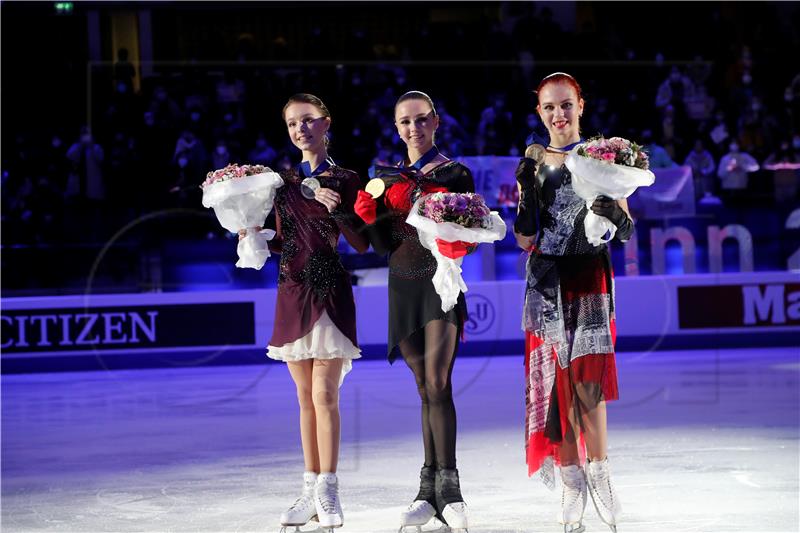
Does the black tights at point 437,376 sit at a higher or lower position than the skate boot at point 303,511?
higher

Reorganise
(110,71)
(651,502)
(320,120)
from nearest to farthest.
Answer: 1. (320,120)
2. (651,502)
3. (110,71)

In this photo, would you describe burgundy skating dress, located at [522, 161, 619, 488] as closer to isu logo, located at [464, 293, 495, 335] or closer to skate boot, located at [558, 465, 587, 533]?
skate boot, located at [558, 465, 587, 533]

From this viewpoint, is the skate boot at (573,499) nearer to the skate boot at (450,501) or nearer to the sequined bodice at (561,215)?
the skate boot at (450,501)

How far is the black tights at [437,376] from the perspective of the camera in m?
4.49

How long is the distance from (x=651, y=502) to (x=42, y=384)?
21.9ft

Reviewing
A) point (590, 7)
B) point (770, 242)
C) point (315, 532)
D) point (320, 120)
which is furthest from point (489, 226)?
point (590, 7)

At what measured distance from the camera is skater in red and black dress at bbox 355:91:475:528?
449 centimetres

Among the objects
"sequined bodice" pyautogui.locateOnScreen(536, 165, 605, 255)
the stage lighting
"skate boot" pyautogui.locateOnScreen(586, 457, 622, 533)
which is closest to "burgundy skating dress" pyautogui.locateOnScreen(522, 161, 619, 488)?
"sequined bodice" pyautogui.locateOnScreen(536, 165, 605, 255)

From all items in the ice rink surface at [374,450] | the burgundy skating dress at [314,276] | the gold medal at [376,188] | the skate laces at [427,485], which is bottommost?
the ice rink surface at [374,450]

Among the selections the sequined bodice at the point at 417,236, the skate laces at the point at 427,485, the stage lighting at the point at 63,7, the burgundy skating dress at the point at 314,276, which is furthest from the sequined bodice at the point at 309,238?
the stage lighting at the point at 63,7

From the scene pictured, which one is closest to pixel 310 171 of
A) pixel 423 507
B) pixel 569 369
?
pixel 569 369

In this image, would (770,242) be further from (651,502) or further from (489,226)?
(489,226)

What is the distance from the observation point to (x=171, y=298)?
11.0 m

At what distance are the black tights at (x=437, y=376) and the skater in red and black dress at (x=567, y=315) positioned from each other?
13.5 inches
